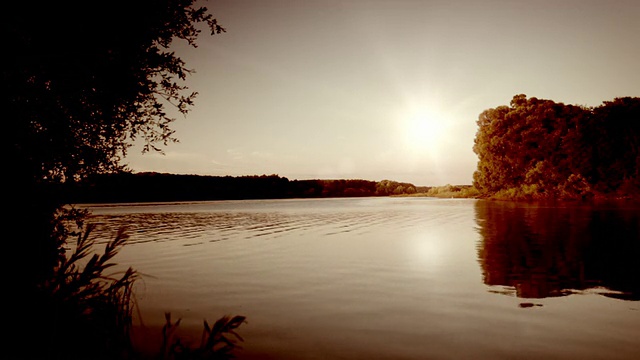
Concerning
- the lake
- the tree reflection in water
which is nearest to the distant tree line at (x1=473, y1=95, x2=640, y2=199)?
the tree reflection in water

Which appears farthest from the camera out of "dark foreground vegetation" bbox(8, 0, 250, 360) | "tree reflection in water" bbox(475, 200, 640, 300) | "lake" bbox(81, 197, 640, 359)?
"tree reflection in water" bbox(475, 200, 640, 300)

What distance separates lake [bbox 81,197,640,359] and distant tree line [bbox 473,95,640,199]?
58.8 metres

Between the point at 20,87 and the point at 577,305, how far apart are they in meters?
14.9

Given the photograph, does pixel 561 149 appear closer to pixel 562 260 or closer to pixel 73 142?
pixel 562 260

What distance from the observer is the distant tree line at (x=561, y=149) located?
72.3 m

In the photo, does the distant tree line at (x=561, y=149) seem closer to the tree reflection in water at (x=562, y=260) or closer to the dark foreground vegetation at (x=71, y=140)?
the tree reflection in water at (x=562, y=260)

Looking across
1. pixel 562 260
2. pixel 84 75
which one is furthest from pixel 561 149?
pixel 84 75

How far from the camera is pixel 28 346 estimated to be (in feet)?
19.6

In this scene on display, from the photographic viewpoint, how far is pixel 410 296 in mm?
12703

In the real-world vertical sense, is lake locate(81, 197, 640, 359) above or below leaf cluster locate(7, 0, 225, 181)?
below

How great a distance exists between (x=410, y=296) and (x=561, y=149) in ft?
266

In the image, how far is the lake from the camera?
8391 millimetres

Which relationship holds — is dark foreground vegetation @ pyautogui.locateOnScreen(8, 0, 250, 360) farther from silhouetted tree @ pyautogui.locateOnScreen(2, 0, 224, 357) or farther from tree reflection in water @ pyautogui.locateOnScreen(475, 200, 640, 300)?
tree reflection in water @ pyautogui.locateOnScreen(475, 200, 640, 300)

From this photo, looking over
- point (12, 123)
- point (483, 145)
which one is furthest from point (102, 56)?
point (483, 145)
